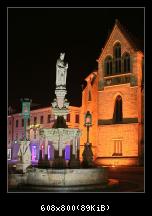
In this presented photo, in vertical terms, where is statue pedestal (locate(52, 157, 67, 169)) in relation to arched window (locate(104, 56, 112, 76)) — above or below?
below

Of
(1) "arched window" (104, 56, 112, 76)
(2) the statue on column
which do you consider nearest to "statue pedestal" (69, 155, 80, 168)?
(2) the statue on column

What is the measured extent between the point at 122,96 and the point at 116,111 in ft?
8.12

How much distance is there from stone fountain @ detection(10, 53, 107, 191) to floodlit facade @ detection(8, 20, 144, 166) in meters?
23.3

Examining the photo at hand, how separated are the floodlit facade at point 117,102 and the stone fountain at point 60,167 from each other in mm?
23250

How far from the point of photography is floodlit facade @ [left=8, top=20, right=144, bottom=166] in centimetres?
5094

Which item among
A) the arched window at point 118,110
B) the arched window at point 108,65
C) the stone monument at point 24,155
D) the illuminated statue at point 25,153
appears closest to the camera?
the stone monument at point 24,155

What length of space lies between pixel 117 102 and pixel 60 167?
100 feet

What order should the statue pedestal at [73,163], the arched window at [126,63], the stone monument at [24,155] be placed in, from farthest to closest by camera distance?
the arched window at [126,63] → the stone monument at [24,155] → the statue pedestal at [73,163]

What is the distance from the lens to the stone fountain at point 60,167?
76.2 ft

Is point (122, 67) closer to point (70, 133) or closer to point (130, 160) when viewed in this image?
point (130, 160)

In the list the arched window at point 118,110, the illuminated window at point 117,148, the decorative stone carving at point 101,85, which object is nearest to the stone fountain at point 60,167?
the illuminated window at point 117,148

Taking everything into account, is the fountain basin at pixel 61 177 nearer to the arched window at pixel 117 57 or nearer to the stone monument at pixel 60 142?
the stone monument at pixel 60 142

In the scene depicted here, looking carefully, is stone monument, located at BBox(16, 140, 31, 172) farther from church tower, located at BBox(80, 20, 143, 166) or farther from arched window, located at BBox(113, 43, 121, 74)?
arched window, located at BBox(113, 43, 121, 74)
